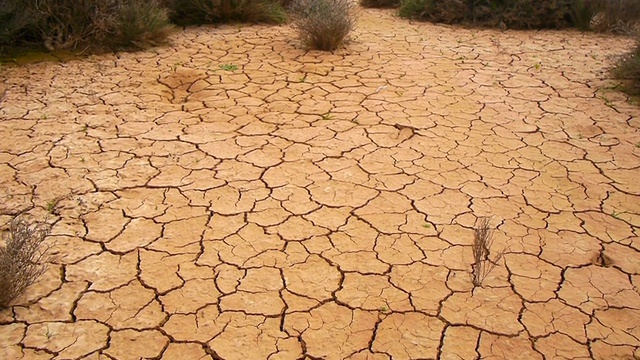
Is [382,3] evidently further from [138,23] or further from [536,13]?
[138,23]

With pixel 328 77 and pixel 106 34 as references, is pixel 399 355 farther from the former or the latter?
pixel 106 34

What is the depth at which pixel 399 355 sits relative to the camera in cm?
209

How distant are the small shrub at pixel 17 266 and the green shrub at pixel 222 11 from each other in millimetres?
4988

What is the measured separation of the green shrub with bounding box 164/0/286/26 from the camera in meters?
6.84

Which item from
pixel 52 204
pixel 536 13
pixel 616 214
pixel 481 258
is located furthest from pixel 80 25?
pixel 536 13

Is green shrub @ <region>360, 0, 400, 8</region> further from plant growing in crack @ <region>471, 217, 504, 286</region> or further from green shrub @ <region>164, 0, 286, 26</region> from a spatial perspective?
plant growing in crack @ <region>471, 217, 504, 286</region>

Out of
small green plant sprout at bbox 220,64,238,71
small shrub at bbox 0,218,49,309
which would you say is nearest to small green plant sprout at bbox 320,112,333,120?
small green plant sprout at bbox 220,64,238,71

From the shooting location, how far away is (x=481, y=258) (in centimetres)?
263

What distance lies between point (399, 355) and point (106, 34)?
5.03 m

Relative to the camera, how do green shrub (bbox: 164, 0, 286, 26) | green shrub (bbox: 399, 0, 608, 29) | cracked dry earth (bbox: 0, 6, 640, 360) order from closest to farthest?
cracked dry earth (bbox: 0, 6, 640, 360)
green shrub (bbox: 164, 0, 286, 26)
green shrub (bbox: 399, 0, 608, 29)

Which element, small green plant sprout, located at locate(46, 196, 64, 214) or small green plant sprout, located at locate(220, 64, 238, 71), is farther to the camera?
small green plant sprout, located at locate(220, 64, 238, 71)

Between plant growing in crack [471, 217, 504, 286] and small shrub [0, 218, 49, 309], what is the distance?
1996mm

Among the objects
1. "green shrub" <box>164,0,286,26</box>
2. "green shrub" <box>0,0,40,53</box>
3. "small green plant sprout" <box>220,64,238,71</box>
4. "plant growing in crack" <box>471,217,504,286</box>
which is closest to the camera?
"plant growing in crack" <box>471,217,504,286</box>

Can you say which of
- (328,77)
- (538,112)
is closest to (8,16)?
(328,77)
